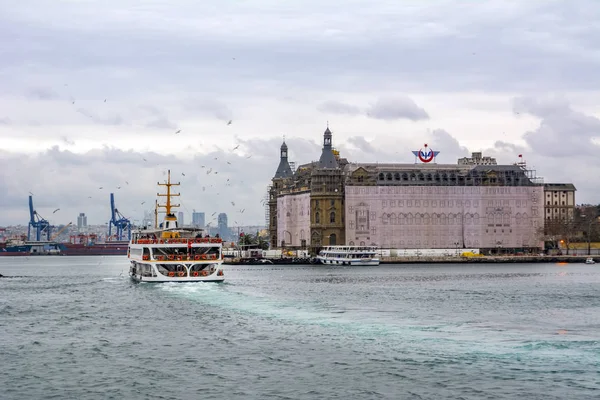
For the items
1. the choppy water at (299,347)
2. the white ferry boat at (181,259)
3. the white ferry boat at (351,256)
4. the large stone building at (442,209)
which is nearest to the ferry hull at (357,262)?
the white ferry boat at (351,256)

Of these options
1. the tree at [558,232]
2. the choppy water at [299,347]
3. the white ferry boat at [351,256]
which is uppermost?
the tree at [558,232]

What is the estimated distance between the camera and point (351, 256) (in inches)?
6727

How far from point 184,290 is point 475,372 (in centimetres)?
4349

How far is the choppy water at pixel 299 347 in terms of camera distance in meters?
36.2

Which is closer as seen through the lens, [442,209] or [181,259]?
[181,259]

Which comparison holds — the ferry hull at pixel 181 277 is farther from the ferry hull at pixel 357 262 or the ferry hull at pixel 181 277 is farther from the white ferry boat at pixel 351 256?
the white ferry boat at pixel 351 256

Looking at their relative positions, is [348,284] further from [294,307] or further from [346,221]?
[346,221]

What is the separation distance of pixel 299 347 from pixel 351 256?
126m

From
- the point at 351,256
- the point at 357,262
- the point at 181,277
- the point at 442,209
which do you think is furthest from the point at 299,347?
the point at 442,209

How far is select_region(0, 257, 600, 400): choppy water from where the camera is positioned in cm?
3616

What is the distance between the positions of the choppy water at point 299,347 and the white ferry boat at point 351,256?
92528 millimetres

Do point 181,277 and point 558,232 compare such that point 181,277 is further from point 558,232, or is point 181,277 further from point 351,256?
point 558,232

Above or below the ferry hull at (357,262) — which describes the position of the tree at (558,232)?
above

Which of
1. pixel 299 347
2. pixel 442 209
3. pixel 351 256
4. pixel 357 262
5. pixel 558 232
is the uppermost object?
pixel 442 209
